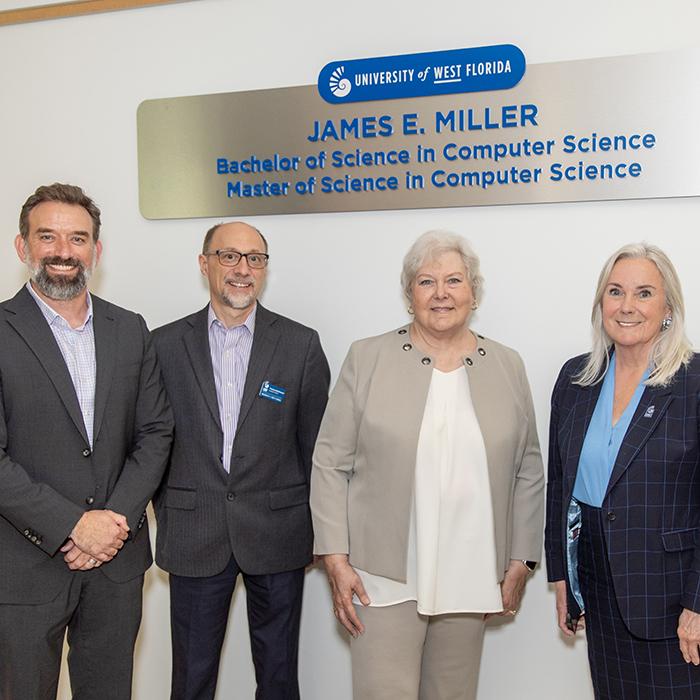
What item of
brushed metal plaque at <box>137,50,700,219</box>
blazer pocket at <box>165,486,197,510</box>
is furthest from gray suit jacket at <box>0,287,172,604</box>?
brushed metal plaque at <box>137,50,700,219</box>

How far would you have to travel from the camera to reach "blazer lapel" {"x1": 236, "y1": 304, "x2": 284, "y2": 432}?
2373 mm

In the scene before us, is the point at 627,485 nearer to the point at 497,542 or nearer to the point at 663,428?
the point at 663,428

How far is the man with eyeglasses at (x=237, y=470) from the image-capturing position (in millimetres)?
2361

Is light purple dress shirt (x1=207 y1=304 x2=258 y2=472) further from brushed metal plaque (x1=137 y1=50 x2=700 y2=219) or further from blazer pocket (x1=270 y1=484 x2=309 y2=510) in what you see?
brushed metal plaque (x1=137 y1=50 x2=700 y2=219)

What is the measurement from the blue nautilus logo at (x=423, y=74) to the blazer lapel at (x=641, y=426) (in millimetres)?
1310

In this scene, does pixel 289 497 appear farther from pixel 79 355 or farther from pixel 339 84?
pixel 339 84

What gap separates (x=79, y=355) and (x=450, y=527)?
1.26 m

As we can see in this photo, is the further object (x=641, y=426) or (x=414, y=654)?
(x=414, y=654)

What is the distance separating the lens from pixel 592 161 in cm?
252

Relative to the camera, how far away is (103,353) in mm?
2158

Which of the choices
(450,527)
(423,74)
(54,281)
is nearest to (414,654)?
(450,527)

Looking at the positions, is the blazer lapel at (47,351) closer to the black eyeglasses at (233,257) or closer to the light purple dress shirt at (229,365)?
the light purple dress shirt at (229,365)

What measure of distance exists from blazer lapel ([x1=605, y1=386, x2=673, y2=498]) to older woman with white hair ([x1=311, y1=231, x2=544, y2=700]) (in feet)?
1.13

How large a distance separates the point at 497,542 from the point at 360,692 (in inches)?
25.2
